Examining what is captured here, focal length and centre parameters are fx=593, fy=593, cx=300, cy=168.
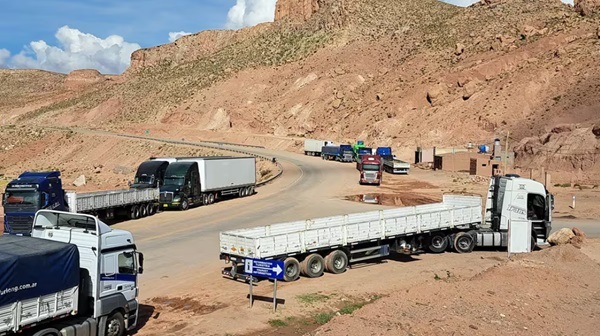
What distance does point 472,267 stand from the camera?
23578 millimetres

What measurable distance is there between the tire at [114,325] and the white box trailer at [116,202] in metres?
17.1

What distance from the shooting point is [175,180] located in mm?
38250

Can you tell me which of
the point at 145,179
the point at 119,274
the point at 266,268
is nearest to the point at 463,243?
the point at 266,268

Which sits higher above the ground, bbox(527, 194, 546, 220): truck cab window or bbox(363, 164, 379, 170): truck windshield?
bbox(363, 164, 379, 170): truck windshield

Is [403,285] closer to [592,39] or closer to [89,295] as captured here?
[89,295]

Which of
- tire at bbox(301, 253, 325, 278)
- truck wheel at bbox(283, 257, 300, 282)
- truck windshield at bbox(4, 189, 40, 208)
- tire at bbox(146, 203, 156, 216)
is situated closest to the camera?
truck wheel at bbox(283, 257, 300, 282)

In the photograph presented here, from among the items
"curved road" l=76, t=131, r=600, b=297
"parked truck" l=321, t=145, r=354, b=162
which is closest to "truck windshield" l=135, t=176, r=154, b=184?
"curved road" l=76, t=131, r=600, b=297

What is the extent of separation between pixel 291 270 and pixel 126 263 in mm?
7260

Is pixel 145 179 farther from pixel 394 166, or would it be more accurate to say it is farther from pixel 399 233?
pixel 394 166

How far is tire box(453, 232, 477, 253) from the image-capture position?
26.1 meters

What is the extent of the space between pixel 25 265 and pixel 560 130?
6018 cm

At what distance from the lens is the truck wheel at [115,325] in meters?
14.2

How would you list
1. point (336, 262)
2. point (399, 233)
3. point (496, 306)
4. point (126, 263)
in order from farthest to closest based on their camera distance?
1. point (399, 233)
2. point (336, 262)
3. point (496, 306)
4. point (126, 263)

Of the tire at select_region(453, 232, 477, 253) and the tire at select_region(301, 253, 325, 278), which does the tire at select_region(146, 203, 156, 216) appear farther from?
the tire at select_region(453, 232, 477, 253)
